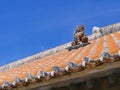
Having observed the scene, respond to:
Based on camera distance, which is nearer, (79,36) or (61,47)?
(79,36)

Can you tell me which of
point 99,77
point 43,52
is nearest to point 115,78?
point 99,77

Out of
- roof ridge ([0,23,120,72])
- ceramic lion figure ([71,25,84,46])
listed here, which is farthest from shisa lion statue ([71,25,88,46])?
roof ridge ([0,23,120,72])

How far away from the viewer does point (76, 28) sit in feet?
30.6

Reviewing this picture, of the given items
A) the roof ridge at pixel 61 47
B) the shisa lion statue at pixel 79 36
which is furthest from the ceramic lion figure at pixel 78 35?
the roof ridge at pixel 61 47

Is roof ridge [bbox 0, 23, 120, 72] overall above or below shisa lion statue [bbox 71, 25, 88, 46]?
above

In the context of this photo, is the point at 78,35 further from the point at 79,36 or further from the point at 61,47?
the point at 61,47

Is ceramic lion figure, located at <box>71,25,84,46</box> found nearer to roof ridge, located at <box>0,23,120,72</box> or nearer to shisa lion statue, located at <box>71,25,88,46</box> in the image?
shisa lion statue, located at <box>71,25,88,46</box>

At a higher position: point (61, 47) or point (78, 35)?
point (61, 47)

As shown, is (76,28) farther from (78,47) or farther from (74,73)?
(74,73)

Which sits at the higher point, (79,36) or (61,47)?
(61,47)

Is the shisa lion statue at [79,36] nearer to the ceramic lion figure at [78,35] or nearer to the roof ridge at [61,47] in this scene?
the ceramic lion figure at [78,35]

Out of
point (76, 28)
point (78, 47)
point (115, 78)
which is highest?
point (76, 28)

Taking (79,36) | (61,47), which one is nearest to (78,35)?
(79,36)

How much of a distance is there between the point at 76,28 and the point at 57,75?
14.9 feet
